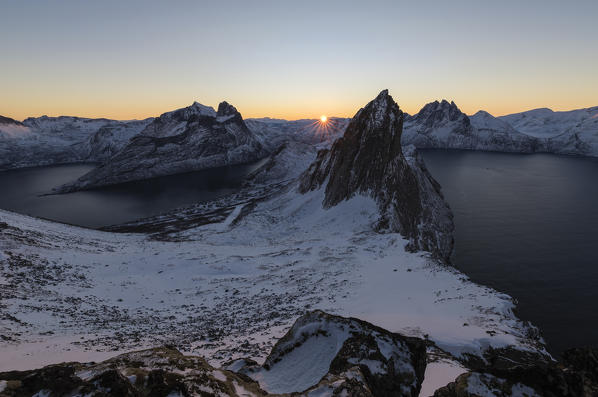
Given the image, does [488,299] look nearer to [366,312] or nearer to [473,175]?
[366,312]

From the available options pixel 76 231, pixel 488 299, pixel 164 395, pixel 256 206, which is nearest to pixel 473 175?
pixel 256 206

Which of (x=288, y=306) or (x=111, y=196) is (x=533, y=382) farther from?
(x=111, y=196)

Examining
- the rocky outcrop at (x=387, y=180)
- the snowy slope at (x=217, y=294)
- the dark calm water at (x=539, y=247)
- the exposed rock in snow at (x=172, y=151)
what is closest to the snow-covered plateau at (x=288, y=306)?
the snowy slope at (x=217, y=294)

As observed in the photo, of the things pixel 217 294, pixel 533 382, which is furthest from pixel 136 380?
pixel 217 294

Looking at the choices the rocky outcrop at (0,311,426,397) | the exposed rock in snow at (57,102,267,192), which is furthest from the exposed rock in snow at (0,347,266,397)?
the exposed rock in snow at (57,102,267,192)

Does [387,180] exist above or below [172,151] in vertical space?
below

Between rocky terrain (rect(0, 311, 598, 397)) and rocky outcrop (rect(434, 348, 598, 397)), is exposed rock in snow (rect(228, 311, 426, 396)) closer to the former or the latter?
rocky terrain (rect(0, 311, 598, 397))

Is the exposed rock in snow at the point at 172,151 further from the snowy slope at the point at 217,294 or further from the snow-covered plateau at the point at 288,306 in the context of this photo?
the snowy slope at the point at 217,294
